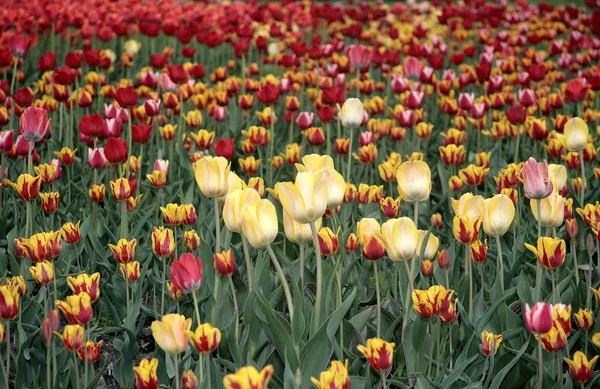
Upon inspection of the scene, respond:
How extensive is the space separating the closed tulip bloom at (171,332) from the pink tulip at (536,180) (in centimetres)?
134

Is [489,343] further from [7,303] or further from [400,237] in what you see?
[7,303]

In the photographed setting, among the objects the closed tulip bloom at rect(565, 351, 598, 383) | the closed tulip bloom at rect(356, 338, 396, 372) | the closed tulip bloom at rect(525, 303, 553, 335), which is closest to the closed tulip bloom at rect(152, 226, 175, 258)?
the closed tulip bloom at rect(356, 338, 396, 372)

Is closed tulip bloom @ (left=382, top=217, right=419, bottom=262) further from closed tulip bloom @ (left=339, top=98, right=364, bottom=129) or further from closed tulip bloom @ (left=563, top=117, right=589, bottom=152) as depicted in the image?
closed tulip bloom @ (left=339, top=98, right=364, bottom=129)

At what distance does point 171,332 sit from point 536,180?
55.5 inches

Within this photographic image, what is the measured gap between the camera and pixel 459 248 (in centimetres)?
355

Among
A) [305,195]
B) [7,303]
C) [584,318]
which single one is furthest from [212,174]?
[584,318]

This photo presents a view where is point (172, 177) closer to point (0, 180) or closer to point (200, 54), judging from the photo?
point (0, 180)

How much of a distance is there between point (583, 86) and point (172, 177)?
269 cm

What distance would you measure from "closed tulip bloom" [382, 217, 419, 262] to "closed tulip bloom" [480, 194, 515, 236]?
38 centimetres

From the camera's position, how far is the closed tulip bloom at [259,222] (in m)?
2.31

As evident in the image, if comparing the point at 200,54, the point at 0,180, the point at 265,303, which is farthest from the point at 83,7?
the point at 265,303

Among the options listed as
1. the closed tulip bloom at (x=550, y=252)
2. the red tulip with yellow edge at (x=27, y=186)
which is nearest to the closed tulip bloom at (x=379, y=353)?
the closed tulip bloom at (x=550, y=252)

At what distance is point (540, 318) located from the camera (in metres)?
2.13

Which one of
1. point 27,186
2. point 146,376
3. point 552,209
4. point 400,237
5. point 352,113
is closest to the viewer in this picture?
point 146,376
